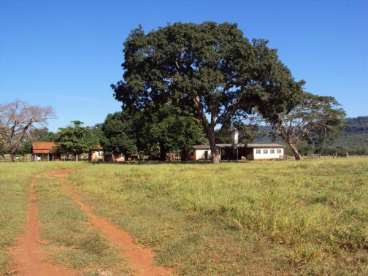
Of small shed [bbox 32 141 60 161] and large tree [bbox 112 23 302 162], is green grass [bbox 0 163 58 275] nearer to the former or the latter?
large tree [bbox 112 23 302 162]

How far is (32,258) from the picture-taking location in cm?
905

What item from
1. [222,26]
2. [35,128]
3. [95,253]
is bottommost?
[95,253]

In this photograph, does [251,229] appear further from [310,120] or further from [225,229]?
[310,120]

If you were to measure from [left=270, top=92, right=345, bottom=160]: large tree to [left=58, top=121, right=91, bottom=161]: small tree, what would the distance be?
35563mm

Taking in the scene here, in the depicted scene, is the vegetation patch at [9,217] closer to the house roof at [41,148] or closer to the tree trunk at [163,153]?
the tree trunk at [163,153]

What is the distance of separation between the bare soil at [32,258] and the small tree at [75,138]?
258ft

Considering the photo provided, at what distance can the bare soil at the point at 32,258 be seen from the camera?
26.5 ft

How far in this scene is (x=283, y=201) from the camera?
14367mm

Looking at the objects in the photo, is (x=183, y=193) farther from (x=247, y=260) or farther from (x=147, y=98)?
(x=147, y=98)

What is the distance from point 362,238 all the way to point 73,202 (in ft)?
38.1

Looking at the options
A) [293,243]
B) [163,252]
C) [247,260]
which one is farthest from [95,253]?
[293,243]

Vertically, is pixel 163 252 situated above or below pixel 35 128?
below

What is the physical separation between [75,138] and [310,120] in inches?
1643

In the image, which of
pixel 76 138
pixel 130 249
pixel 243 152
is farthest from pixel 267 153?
pixel 130 249
